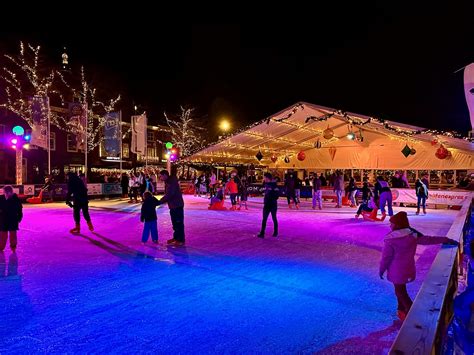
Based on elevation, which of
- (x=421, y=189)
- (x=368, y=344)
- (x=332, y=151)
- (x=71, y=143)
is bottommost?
(x=368, y=344)

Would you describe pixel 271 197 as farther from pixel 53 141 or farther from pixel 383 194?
pixel 53 141

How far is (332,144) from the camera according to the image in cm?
2538

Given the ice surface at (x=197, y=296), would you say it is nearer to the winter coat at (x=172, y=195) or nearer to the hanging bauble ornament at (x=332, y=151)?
the winter coat at (x=172, y=195)

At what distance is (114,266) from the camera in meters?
5.83

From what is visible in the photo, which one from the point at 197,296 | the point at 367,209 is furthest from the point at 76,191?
the point at 367,209

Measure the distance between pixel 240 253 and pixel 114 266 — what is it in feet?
7.22

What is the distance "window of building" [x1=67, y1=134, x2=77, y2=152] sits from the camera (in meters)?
29.6

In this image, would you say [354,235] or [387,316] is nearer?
[387,316]

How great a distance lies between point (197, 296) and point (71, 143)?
28.6m

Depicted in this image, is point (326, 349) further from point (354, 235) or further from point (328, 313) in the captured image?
point (354, 235)

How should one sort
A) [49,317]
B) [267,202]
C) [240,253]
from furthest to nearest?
[267,202] → [240,253] → [49,317]

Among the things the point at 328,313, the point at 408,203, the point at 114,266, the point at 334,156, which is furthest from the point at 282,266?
the point at 334,156

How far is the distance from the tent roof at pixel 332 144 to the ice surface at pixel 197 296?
10.7 m

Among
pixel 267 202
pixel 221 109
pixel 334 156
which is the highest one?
pixel 221 109
